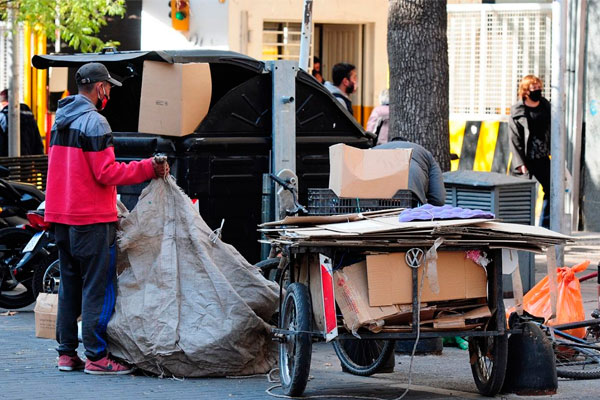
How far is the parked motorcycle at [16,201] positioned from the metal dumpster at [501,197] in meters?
3.70

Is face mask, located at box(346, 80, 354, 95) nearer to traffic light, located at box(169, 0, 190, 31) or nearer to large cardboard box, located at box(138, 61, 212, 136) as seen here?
large cardboard box, located at box(138, 61, 212, 136)

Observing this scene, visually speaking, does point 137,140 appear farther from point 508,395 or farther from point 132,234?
point 508,395

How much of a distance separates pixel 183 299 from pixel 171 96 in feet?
5.86

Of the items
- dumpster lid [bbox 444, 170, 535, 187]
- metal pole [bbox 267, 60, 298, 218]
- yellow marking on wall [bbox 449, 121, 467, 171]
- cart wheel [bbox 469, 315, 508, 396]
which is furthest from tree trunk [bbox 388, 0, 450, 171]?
yellow marking on wall [bbox 449, 121, 467, 171]

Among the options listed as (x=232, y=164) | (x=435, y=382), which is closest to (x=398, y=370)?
(x=435, y=382)

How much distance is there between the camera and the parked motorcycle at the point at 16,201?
1058 centimetres

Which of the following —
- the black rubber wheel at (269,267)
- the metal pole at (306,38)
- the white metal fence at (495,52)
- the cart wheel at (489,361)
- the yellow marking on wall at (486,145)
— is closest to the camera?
the cart wheel at (489,361)

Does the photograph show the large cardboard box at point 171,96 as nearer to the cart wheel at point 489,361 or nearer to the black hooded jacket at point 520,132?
the cart wheel at point 489,361

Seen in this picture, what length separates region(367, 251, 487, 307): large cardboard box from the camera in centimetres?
630

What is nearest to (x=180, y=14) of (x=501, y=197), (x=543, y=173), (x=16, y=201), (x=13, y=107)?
(x=13, y=107)

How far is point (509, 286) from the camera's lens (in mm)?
10055

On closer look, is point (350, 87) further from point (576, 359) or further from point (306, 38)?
point (576, 359)

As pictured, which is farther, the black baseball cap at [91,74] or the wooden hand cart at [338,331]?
the black baseball cap at [91,74]

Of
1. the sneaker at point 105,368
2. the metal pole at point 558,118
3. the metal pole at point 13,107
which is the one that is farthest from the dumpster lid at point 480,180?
the metal pole at point 13,107
